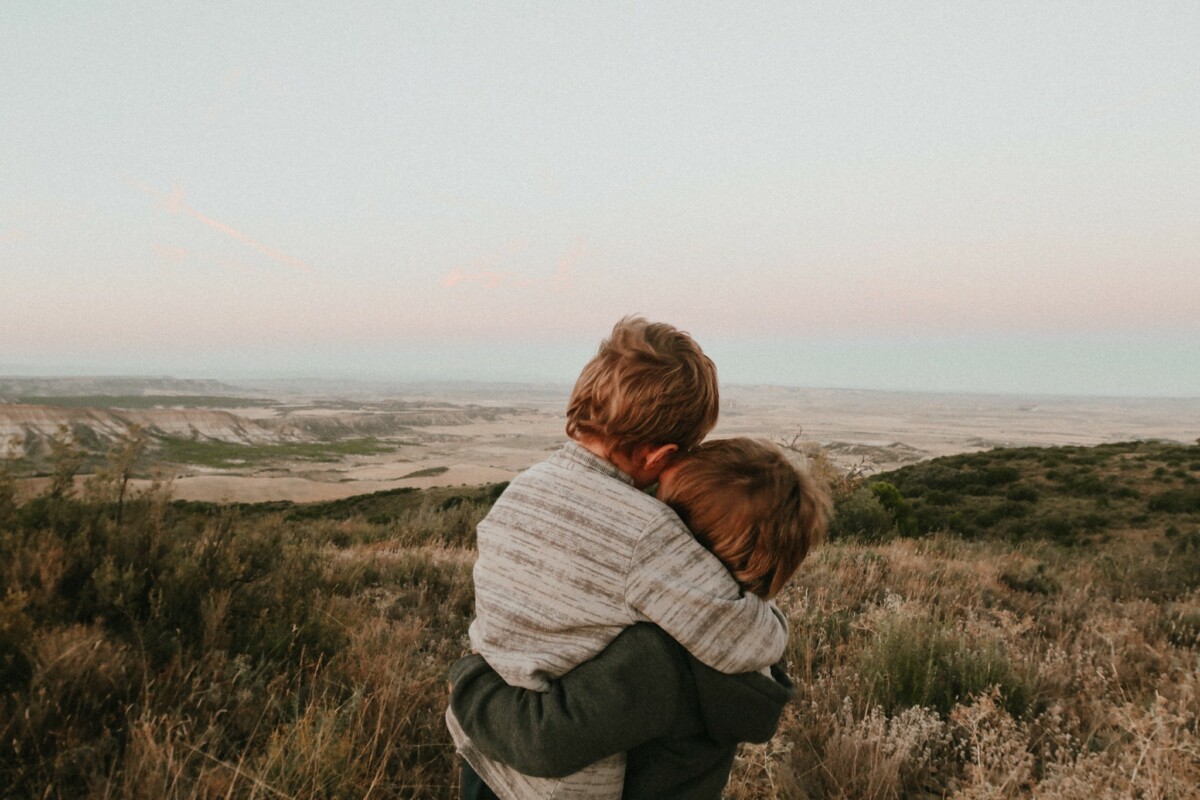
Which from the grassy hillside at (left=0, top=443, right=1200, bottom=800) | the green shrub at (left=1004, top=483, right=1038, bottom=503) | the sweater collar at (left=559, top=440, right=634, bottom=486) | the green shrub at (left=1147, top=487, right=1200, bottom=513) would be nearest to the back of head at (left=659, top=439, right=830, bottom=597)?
the sweater collar at (left=559, top=440, right=634, bottom=486)

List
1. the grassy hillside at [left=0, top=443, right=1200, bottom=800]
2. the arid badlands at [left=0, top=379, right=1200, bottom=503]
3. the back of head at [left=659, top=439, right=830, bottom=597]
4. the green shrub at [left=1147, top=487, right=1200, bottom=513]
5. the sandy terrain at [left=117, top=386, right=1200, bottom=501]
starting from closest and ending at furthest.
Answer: the back of head at [left=659, top=439, right=830, bottom=597] → the grassy hillside at [left=0, top=443, right=1200, bottom=800] → the green shrub at [left=1147, top=487, right=1200, bottom=513] → the sandy terrain at [left=117, top=386, right=1200, bottom=501] → the arid badlands at [left=0, top=379, right=1200, bottom=503]

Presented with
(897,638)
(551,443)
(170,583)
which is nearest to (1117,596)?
(897,638)

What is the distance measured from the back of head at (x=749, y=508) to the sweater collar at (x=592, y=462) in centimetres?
11

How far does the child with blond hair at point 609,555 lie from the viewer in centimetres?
139

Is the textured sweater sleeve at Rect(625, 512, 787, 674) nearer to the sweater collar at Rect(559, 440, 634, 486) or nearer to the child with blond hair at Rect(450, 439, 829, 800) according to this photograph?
the child with blond hair at Rect(450, 439, 829, 800)

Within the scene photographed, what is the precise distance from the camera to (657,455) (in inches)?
63.2

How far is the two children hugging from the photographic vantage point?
4.58 ft

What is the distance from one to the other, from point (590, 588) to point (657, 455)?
0.37 m

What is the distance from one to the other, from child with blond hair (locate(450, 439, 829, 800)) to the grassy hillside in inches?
39.1

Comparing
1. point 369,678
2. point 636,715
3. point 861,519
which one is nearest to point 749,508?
point 636,715

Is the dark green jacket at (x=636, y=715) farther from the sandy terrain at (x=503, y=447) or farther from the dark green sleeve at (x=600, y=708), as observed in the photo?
the sandy terrain at (x=503, y=447)

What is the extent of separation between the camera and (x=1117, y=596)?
18.1ft

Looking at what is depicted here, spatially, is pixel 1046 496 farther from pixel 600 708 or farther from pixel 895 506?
pixel 600 708

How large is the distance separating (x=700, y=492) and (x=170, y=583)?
2.60 meters
